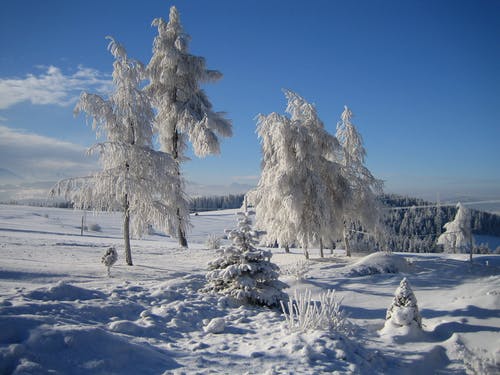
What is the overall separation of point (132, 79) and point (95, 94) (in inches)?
57.2

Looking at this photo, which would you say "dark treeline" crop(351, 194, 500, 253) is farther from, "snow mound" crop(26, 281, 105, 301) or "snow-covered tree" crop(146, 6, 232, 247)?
"snow mound" crop(26, 281, 105, 301)

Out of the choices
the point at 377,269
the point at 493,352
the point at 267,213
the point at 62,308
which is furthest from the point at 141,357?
the point at 267,213

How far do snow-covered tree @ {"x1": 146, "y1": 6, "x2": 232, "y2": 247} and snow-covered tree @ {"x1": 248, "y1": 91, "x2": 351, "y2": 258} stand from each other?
3.19 meters

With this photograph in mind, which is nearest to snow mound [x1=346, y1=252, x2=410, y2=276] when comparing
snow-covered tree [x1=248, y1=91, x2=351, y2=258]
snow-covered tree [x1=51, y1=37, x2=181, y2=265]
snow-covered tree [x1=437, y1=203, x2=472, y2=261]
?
snow-covered tree [x1=248, y1=91, x2=351, y2=258]

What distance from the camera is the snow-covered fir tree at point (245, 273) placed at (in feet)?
25.8

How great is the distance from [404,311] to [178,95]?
16.3 m

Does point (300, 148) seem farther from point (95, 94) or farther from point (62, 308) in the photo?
point (62, 308)

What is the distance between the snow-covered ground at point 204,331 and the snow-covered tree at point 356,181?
6.28 m

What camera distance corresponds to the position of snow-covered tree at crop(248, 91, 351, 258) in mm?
15984

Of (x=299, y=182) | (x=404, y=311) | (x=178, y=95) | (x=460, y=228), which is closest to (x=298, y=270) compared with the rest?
(x=299, y=182)

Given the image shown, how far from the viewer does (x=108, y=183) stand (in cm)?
1255

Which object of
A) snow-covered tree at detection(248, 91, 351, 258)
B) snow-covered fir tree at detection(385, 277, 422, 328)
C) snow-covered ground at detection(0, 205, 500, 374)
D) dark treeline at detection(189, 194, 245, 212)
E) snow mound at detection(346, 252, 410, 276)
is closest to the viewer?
snow-covered ground at detection(0, 205, 500, 374)

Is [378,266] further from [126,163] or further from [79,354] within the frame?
[79,354]

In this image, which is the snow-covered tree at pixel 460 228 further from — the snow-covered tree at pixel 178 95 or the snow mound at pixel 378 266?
the snow-covered tree at pixel 178 95
